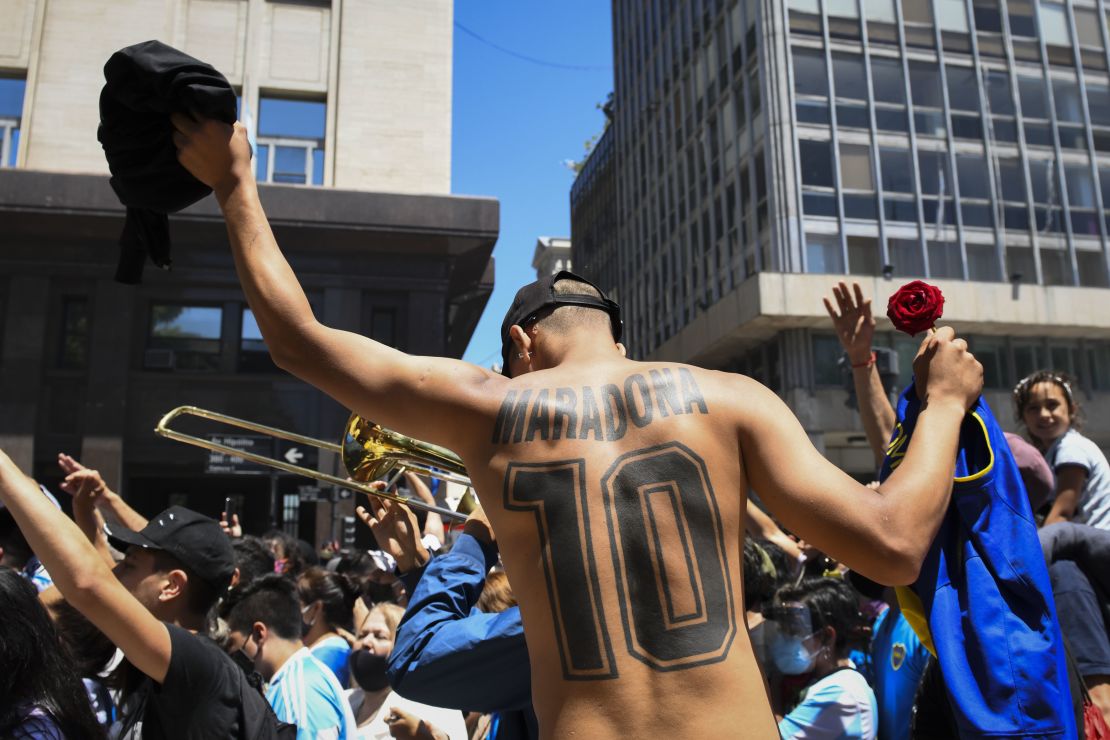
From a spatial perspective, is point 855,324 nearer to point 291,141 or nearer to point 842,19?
point 291,141

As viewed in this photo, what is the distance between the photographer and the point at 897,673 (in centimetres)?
404

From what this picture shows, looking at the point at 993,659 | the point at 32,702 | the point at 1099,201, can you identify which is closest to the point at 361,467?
the point at 32,702

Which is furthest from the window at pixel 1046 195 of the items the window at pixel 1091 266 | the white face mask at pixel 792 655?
the white face mask at pixel 792 655

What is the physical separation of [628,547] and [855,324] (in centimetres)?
167

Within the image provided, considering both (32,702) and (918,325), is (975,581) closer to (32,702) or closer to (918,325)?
(918,325)

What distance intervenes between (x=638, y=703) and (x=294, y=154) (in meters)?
20.2

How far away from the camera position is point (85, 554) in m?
2.51

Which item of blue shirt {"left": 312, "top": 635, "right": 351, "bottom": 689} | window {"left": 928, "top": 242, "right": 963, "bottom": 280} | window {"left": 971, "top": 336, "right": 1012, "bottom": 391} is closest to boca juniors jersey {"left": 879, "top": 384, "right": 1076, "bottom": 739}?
blue shirt {"left": 312, "top": 635, "right": 351, "bottom": 689}

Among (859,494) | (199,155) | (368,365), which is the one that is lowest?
(859,494)

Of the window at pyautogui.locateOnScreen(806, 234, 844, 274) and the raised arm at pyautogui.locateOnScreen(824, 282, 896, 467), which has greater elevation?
the window at pyautogui.locateOnScreen(806, 234, 844, 274)

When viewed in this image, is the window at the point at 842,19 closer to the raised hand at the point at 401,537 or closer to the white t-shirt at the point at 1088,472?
the white t-shirt at the point at 1088,472

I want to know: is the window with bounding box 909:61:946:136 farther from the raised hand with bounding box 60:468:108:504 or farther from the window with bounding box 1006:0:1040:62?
the raised hand with bounding box 60:468:108:504

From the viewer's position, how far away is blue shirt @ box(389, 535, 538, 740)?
2465 millimetres

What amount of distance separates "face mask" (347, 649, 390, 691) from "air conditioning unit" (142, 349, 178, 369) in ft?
51.7
